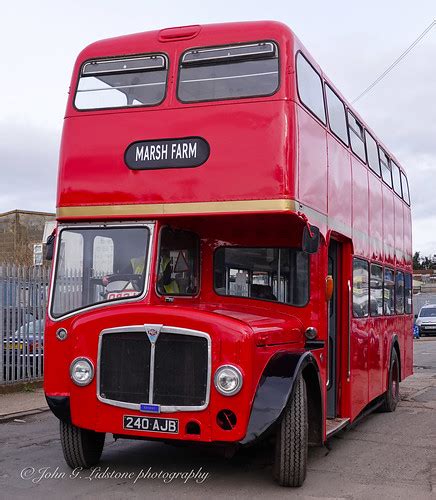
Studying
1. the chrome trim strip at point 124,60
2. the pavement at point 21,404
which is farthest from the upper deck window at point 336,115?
the pavement at point 21,404

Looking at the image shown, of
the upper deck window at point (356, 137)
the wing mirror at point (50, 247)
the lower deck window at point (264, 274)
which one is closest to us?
the wing mirror at point (50, 247)

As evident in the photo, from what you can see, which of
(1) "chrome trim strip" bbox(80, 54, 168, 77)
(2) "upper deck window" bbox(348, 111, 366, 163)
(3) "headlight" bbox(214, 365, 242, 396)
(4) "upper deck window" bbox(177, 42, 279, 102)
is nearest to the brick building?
(2) "upper deck window" bbox(348, 111, 366, 163)

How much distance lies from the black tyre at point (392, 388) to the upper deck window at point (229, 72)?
6005mm

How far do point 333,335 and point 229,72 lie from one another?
3.28 meters

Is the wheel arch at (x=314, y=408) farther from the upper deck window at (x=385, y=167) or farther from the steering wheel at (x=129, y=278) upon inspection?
the upper deck window at (x=385, y=167)

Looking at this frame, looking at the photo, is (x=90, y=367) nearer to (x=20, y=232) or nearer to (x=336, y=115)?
(x=336, y=115)

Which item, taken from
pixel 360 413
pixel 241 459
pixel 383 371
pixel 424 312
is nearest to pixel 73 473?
pixel 241 459

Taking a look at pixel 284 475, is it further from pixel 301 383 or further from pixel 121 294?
pixel 121 294

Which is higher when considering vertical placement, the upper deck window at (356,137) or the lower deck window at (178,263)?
the upper deck window at (356,137)

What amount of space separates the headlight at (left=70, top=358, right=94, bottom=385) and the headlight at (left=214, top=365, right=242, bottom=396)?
1.11m

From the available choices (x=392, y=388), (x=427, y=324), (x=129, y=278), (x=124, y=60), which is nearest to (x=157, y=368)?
(x=129, y=278)

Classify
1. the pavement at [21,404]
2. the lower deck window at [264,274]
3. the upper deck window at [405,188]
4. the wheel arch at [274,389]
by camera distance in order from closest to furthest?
the wheel arch at [274,389], the lower deck window at [264,274], the pavement at [21,404], the upper deck window at [405,188]

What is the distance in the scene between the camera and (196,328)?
20.1 ft

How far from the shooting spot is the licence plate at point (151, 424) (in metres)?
6.17
